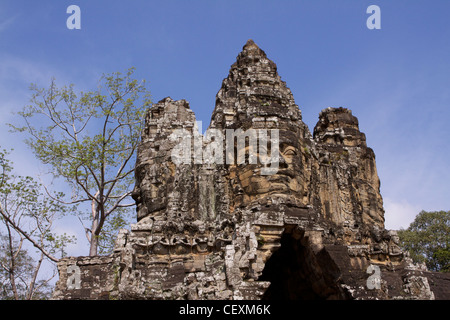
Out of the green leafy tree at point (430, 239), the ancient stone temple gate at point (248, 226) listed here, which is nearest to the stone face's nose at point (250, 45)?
the ancient stone temple gate at point (248, 226)

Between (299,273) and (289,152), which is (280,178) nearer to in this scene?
(289,152)

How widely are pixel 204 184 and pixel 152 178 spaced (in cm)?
181

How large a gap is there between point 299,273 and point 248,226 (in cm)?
298

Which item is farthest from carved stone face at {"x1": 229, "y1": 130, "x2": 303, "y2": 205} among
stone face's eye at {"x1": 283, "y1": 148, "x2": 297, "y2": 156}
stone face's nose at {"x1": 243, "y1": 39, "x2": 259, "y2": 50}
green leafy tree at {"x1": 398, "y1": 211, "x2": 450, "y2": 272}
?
green leafy tree at {"x1": 398, "y1": 211, "x2": 450, "y2": 272}

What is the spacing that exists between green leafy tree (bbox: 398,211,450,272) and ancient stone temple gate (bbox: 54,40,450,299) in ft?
36.6

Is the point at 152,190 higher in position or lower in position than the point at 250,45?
lower

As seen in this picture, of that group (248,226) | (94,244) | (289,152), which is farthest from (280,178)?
(94,244)

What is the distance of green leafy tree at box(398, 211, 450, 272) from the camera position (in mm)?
28406

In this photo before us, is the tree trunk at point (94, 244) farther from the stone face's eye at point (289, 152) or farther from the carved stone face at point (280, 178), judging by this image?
the stone face's eye at point (289, 152)

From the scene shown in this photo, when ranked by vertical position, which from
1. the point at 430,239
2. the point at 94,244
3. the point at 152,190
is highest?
the point at 430,239

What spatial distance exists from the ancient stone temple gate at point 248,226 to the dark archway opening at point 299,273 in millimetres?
40

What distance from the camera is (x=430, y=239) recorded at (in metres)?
29.6

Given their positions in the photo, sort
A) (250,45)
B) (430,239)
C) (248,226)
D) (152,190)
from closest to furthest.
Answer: (248,226), (152,190), (250,45), (430,239)

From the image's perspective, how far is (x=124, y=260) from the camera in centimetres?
1415
